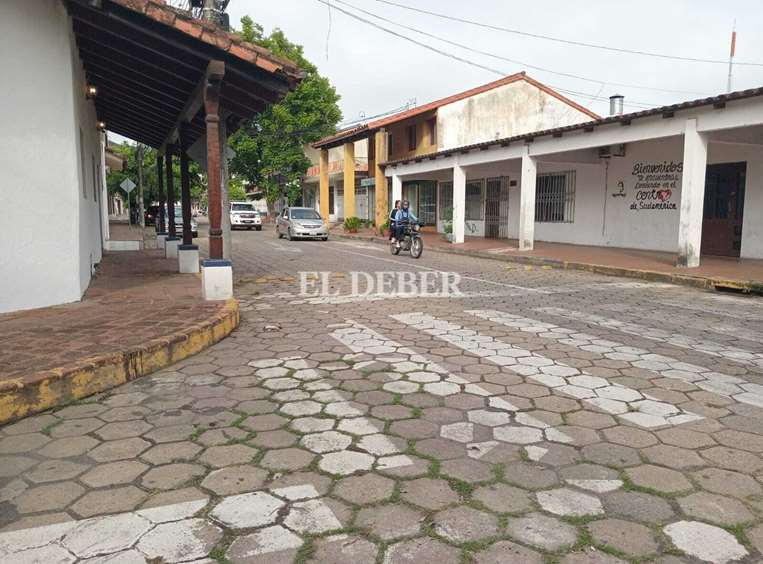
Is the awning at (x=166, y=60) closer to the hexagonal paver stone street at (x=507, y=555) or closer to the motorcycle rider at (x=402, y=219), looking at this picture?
the hexagonal paver stone street at (x=507, y=555)

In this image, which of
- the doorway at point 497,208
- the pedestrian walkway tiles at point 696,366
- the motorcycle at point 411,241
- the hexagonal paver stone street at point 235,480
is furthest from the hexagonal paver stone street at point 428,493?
the doorway at point 497,208

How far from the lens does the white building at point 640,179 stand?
11.2 meters

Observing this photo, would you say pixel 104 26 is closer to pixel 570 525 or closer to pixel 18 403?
pixel 18 403

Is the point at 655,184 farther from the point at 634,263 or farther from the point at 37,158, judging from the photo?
the point at 37,158

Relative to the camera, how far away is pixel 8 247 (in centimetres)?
579

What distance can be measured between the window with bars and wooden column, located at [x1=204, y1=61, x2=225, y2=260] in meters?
17.2

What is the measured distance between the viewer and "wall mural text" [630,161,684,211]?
48.5ft

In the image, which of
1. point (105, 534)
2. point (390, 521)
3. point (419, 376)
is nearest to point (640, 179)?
point (419, 376)

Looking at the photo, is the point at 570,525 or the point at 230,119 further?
the point at 230,119

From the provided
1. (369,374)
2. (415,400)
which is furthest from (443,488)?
(369,374)

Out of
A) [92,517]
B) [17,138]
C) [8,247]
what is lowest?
[92,517]

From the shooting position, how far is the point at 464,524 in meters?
2.30

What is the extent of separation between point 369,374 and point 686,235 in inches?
380

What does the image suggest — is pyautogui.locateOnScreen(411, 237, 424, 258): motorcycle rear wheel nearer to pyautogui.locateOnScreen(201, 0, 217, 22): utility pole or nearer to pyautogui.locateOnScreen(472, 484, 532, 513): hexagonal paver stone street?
pyautogui.locateOnScreen(201, 0, 217, 22): utility pole
